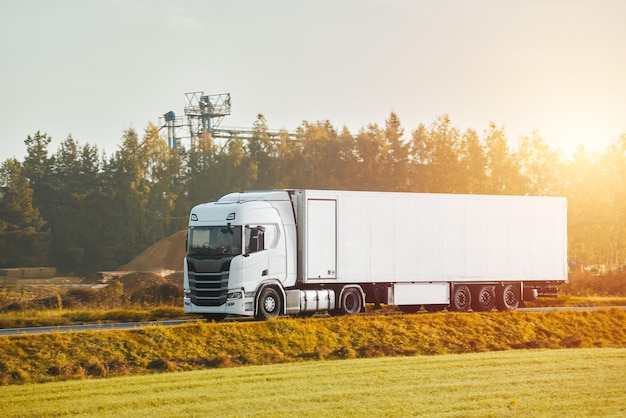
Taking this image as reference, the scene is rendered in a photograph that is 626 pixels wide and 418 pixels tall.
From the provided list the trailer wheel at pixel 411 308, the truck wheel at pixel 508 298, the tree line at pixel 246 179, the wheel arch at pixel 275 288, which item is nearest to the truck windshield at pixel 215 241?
the wheel arch at pixel 275 288

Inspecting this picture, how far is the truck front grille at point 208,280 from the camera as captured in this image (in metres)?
30.2

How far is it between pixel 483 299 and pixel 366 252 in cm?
584

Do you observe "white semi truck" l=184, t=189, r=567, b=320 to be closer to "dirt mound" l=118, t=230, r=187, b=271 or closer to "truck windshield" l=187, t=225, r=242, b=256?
"truck windshield" l=187, t=225, r=242, b=256

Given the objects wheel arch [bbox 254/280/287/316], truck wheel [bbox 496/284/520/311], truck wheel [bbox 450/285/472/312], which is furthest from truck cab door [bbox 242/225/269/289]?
truck wheel [bbox 496/284/520/311]

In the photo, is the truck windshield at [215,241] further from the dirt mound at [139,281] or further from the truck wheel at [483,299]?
the dirt mound at [139,281]

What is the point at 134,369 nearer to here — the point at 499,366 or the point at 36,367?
the point at 36,367

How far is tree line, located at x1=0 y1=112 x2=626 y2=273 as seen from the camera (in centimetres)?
9031

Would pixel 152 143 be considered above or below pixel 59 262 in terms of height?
above

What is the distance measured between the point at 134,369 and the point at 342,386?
5.08 metres

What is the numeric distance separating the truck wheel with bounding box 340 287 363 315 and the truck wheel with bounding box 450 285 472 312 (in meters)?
4.02

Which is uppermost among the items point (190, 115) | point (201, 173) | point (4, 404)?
point (190, 115)

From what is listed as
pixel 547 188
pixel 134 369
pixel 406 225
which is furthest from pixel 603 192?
pixel 134 369

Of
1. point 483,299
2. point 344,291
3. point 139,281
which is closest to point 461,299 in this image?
point 483,299

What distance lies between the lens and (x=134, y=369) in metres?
23.6
